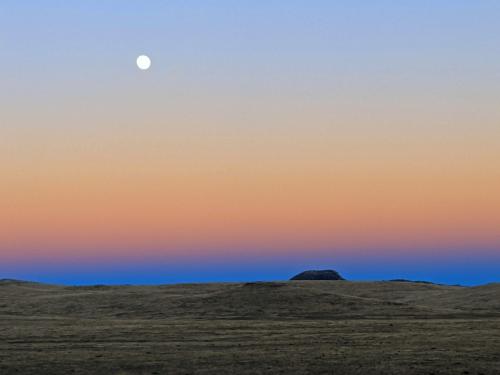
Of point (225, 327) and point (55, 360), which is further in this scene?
point (225, 327)

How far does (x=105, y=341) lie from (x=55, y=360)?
8011mm

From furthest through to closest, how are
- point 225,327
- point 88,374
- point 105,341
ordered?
point 225,327 → point 105,341 → point 88,374

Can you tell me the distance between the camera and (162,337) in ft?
148

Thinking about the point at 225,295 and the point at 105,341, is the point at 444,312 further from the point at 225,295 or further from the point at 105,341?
the point at 105,341

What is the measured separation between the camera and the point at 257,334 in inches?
1821

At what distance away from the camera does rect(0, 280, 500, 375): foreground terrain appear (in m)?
32.9

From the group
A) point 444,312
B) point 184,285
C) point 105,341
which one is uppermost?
point 184,285

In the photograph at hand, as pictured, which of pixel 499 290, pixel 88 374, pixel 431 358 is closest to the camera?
pixel 88 374

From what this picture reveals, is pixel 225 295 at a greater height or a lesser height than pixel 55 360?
greater

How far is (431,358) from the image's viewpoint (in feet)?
112

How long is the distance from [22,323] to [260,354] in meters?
28.7

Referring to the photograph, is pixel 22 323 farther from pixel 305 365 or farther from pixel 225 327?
pixel 305 365

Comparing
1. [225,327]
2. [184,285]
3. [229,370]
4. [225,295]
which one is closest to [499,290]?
[225,295]

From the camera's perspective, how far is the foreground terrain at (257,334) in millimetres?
32875
